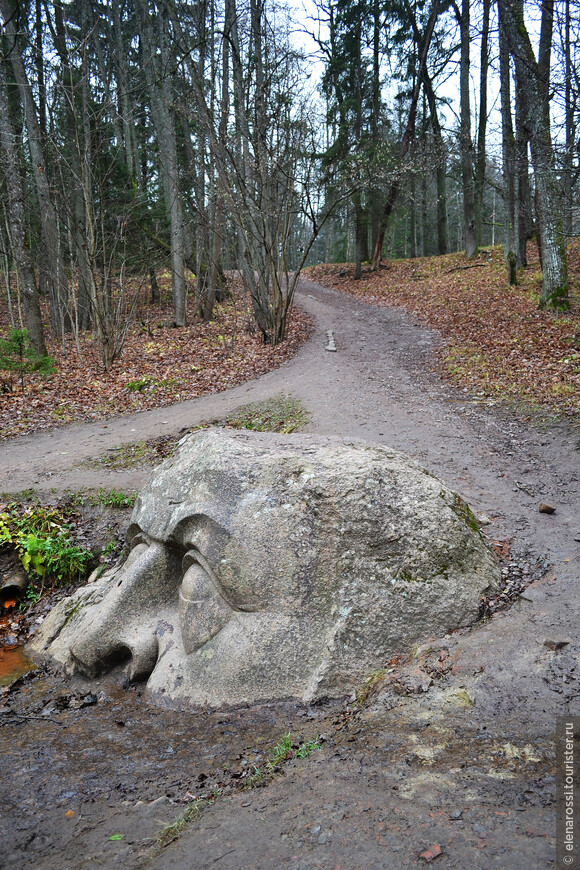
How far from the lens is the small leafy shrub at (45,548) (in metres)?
6.44

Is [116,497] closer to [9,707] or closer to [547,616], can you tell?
[9,707]

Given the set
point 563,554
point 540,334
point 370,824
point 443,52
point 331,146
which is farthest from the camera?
point 331,146

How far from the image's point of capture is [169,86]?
52.7 ft

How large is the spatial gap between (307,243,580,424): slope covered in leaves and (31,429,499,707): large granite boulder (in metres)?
5.28

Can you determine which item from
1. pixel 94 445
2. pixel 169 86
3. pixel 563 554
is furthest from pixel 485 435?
pixel 169 86

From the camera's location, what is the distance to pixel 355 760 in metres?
2.93

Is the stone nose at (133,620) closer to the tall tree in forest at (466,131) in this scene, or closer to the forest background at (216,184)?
the forest background at (216,184)

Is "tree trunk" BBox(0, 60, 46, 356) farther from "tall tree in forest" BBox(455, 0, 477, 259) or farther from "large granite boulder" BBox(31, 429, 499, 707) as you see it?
"tall tree in forest" BBox(455, 0, 477, 259)

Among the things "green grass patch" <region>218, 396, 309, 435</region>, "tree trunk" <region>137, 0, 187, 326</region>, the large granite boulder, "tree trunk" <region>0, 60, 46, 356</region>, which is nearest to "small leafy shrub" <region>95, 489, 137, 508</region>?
"green grass patch" <region>218, 396, 309, 435</region>

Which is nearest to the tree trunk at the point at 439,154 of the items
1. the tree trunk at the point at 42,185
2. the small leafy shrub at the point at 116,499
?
the tree trunk at the point at 42,185

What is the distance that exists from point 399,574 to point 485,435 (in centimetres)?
462

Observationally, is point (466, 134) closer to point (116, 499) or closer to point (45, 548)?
point (116, 499)

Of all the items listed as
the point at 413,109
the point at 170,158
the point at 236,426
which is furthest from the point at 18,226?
the point at 413,109

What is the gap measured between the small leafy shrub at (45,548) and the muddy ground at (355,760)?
1.68m
